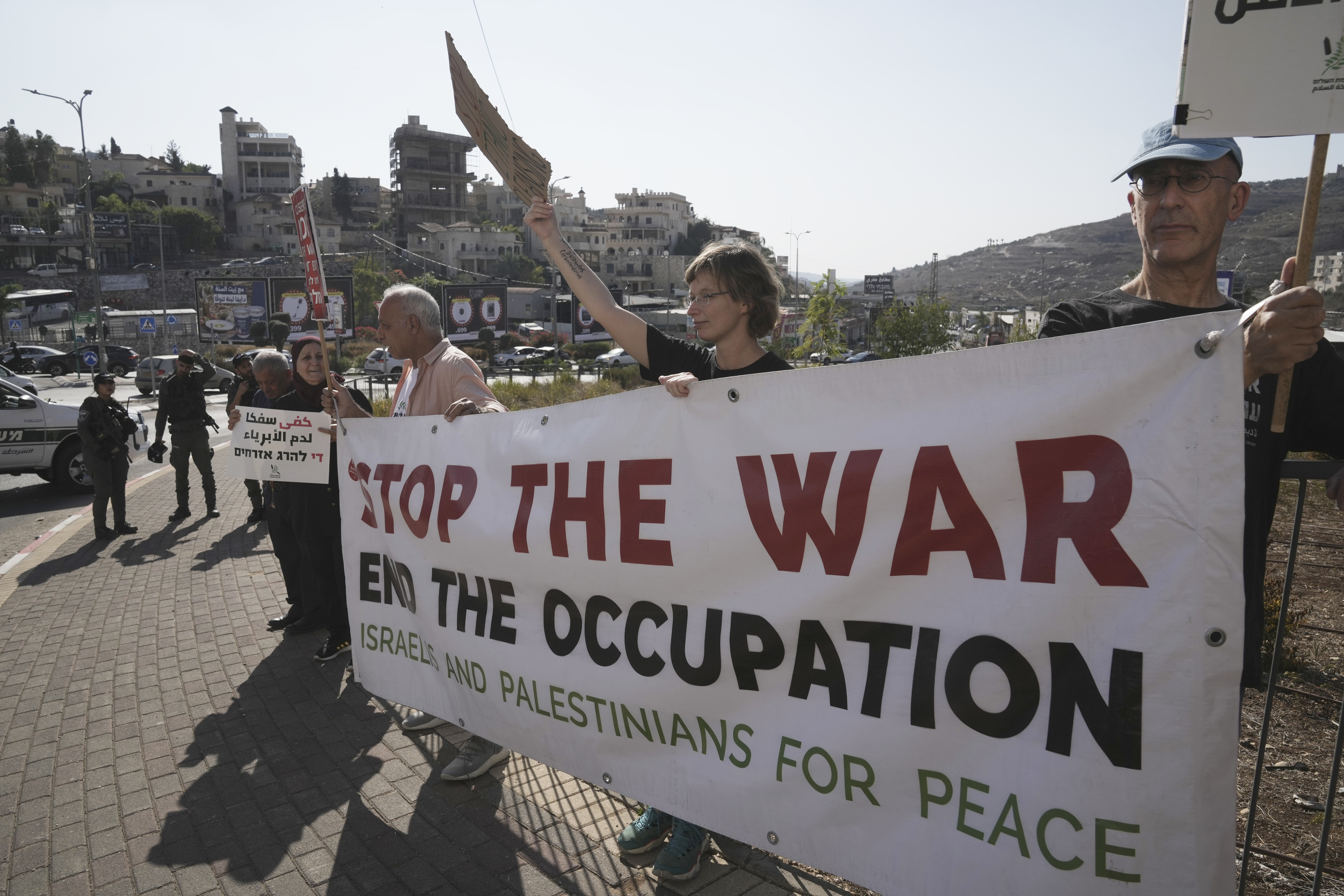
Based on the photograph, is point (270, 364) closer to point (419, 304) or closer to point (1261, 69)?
point (419, 304)

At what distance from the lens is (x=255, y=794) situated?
3.86 metres

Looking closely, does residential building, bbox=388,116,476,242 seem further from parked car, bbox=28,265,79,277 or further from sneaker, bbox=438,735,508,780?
sneaker, bbox=438,735,508,780

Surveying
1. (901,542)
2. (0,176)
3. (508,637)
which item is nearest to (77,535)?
(508,637)

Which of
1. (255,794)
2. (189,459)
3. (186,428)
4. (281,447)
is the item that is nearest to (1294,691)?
(255,794)

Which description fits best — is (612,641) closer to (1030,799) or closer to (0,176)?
(1030,799)

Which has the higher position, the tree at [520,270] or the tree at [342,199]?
the tree at [342,199]

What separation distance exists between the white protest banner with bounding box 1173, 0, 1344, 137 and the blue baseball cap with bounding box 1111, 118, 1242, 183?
1.02ft

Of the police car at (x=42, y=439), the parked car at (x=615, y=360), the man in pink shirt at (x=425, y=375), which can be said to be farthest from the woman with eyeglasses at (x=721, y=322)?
the parked car at (x=615, y=360)

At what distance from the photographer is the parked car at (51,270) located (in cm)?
9412

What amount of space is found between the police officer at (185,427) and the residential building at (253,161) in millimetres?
123351

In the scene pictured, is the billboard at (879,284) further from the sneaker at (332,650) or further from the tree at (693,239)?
the sneaker at (332,650)

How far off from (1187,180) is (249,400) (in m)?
9.39

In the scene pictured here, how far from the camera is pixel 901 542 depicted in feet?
7.33

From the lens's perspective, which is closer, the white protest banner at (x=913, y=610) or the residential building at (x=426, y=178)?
the white protest banner at (x=913, y=610)
